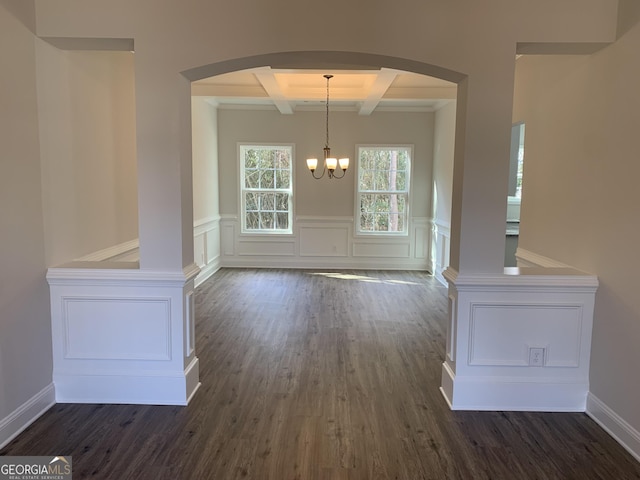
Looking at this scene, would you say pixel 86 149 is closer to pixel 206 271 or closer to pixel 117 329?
pixel 117 329

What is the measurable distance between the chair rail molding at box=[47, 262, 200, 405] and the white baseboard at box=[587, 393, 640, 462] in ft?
8.73

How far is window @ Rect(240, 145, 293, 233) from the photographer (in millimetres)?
7980

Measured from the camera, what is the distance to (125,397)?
9.68 feet

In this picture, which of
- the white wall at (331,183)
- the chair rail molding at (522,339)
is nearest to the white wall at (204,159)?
the white wall at (331,183)

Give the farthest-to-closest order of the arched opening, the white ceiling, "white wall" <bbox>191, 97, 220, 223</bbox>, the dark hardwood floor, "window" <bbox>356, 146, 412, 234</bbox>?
"window" <bbox>356, 146, 412, 234</bbox>
the arched opening
"white wall" <bbox>191, 97, 220, 223</bbox>
the white ceiling
the dark hardwood floor

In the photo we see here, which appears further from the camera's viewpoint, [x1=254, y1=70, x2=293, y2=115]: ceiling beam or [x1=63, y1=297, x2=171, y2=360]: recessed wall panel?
[x1=254, y1=70, x2=293, y2=115]: ceiling beam

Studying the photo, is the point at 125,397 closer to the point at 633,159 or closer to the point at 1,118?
the point at 1,118

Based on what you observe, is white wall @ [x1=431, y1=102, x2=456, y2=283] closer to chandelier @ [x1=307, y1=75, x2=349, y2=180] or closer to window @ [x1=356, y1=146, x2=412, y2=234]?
window @ [x1=356, y1=146, x2=412, y2=234]

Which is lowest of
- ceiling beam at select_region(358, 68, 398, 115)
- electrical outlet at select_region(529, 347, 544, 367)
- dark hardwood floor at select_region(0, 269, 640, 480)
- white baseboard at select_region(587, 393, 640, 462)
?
dark hardwood floor at select_region(0, 269, 640, 480)

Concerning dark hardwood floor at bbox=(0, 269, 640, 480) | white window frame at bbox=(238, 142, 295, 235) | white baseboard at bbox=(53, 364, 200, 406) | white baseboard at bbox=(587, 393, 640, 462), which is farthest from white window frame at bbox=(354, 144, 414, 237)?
white baseboard at bbox=(53, 364, 200, 406)

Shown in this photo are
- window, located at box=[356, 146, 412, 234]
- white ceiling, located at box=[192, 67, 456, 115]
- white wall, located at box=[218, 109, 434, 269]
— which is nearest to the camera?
white ceiling, located at box=[192, 67, 456, 115]

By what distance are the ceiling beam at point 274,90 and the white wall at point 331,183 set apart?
1.75 ft

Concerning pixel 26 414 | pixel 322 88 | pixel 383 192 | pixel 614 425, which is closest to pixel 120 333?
pixel 26 414

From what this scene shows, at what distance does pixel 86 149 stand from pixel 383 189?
5.55 meters
